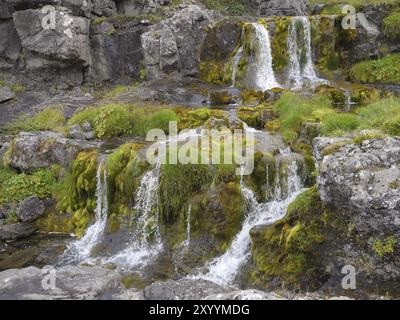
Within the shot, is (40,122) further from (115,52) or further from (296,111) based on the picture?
(296,111)

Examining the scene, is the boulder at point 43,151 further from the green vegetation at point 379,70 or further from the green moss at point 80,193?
the green vegetation at point 379,70

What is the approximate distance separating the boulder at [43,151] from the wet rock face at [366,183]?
29.1 feet

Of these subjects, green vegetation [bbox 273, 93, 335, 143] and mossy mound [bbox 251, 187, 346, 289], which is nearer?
mossy mound [bbox 251, 187, 346, 289]

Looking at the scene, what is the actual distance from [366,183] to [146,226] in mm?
5832

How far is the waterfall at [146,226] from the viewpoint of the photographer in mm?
10797

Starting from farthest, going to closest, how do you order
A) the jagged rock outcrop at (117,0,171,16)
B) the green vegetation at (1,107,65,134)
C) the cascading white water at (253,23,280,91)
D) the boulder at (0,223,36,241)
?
the jagged rock outcrop at (117,0,171,16) < the cascading white water at (253,23,280,91) < the green vegetation at (1,107,65,134) < the boulder at (0,223,36,241)

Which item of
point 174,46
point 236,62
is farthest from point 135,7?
point 236,62

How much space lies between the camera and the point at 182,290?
6.34m

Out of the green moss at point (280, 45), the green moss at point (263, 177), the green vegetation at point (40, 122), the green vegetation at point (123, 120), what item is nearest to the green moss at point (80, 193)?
the green vegetation at point (123, 120)

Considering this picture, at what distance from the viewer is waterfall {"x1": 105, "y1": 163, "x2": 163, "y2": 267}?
10797 mm

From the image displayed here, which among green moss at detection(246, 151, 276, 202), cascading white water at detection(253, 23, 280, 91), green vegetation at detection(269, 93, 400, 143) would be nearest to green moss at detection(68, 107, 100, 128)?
green vegetation at detection(269, 93, 400, 143)

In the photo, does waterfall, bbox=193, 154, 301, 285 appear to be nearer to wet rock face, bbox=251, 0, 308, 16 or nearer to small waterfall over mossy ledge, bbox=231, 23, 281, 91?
small waterfall over mossy ledge, bbox=231, 23, 281, 91

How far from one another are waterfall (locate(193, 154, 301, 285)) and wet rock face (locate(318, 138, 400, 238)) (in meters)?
2.04
